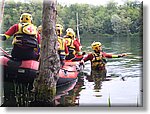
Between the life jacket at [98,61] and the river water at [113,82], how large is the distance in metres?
0.03

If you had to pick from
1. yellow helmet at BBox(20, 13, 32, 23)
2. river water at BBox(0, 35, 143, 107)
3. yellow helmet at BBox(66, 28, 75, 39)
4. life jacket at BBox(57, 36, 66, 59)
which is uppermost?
yellow helmet at BBox(20, 13, 32, 23)

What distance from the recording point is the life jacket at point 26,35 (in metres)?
2.62

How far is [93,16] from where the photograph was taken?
2.66 m

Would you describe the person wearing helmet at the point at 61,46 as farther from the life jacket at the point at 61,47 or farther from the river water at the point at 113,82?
the river water at the point at 113,82

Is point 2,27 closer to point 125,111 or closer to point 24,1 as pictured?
point 24,1

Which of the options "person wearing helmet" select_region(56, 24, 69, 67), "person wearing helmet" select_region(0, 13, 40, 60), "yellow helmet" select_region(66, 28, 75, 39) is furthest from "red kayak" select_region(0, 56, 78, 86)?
"yellow helmet" select_region(66, 28, 75, 39)

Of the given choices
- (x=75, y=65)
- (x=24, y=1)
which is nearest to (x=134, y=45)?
(x=75, y=65)

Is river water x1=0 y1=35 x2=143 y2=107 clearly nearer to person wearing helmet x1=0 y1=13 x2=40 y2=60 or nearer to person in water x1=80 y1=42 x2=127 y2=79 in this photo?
person in water x1=80 y1=42 x2=127 y2=79

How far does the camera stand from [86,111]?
8.51 feet

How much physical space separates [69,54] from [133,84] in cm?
44

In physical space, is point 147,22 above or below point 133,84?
above

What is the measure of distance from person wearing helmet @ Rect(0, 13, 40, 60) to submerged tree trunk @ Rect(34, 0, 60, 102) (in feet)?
0.20

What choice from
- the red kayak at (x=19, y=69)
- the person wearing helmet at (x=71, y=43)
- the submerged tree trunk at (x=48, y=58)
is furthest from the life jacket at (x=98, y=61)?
the red kayak at (x=19, y=69)

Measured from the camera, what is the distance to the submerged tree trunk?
262 centimetres
